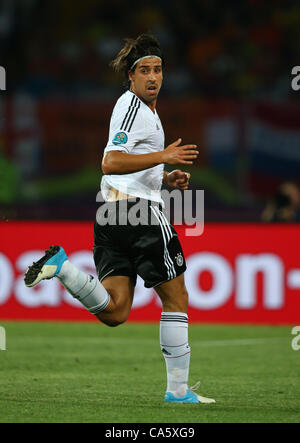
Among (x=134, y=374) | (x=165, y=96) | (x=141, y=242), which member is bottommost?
(x=134, y=374)

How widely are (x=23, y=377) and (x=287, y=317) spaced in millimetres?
4731

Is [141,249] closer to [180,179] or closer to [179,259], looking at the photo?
[179,259]

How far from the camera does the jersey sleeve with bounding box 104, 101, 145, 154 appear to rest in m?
5.43

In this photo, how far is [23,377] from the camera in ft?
22.3

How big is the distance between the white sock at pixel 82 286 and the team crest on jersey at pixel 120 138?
0.77 m

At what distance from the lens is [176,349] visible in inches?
222

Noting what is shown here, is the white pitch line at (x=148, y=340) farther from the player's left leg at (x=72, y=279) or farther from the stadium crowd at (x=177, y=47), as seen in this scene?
the stadium crowd at (x=177, y=47)

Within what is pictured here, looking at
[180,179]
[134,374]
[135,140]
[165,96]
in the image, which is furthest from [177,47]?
[135,140]

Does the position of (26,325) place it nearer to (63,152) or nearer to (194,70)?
(63,152)

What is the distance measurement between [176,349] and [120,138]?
1345mm

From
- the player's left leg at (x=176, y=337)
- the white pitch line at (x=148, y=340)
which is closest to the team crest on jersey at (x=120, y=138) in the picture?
the player's left leg at (x=176, y=337)

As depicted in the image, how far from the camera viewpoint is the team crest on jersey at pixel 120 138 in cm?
543

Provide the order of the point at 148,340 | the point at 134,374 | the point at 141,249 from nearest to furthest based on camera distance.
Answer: the point at 141,249 → the point at 134,374 → the point at 148,340
